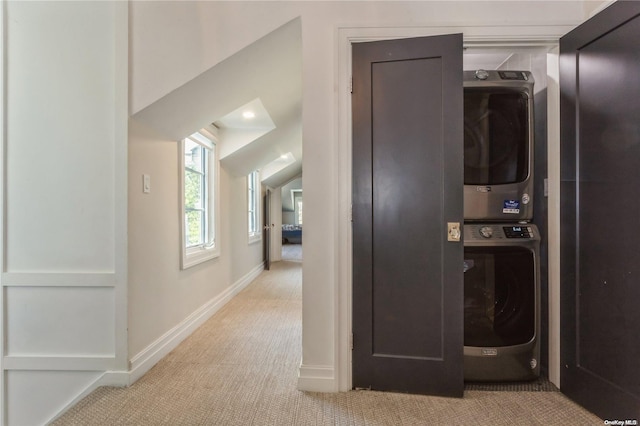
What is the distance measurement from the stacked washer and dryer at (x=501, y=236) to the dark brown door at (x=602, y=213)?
15 cm

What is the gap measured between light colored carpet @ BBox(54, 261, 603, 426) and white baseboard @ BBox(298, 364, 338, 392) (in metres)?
0.04

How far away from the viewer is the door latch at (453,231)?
1531 mm

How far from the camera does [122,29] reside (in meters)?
1.75

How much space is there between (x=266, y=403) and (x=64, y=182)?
1.74 metres

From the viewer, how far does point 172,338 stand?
2215mm

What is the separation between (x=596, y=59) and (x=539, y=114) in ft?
1.31

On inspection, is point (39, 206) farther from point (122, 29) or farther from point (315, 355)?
point (315, 355)

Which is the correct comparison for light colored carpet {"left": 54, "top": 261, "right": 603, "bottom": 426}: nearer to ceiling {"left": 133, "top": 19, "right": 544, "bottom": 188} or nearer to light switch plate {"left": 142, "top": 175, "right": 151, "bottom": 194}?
light switch plate {"left": 142, "top": 175, "right": 151, "bottom": 194}

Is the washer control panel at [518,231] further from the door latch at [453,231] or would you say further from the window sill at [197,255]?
the window sill at [197,255]

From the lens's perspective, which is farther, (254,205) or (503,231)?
(254,205)

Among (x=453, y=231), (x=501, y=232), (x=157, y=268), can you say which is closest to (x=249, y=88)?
(x=157, y=268)

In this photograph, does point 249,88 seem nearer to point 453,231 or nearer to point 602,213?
point 453,231

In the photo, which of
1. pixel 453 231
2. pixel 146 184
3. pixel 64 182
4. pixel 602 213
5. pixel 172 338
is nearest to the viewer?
pixel 602 213

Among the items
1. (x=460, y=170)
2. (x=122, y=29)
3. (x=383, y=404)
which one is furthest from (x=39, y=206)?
(x=460, y=170)
